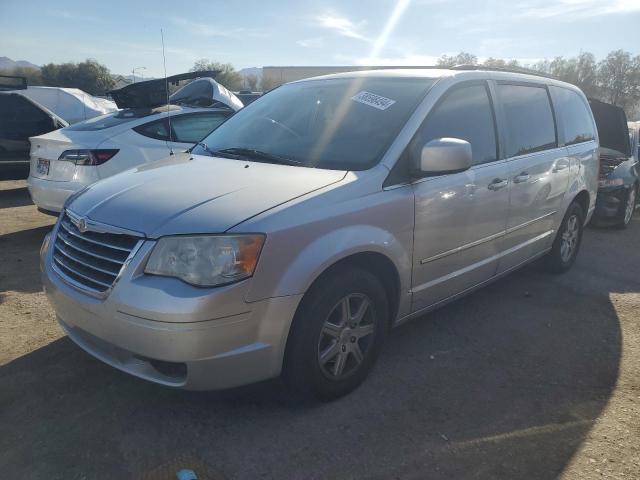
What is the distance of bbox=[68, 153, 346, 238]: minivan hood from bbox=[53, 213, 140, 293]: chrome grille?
0.08m

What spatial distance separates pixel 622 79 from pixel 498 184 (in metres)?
50.9

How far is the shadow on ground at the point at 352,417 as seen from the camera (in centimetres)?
235

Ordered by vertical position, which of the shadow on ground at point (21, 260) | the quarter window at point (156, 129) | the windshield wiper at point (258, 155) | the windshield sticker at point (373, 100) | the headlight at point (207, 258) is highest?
the windshield sticker at point (373, 100)

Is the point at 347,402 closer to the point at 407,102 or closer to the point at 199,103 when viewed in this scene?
the point at 407,102

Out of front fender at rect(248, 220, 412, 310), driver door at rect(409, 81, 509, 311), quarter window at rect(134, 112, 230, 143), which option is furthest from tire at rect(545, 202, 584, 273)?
quarter window at rect(134, 112, 230, 143)

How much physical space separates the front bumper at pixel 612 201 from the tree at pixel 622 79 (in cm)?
4437

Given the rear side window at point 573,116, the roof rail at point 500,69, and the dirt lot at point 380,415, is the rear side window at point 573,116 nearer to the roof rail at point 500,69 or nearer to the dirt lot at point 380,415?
the roof rail at point 500,69

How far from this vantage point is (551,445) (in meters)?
2.53

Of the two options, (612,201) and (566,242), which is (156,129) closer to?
(566,242)

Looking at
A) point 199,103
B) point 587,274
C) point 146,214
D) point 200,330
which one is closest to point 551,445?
point 200,330

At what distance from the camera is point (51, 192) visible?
17.7 ft

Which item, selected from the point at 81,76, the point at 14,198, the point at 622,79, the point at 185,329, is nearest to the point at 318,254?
the point at 185,329

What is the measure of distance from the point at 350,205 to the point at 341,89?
132cm

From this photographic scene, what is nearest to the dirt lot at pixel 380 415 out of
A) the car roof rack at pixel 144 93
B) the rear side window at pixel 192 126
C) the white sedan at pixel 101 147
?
the white sedan at pixel 101 147
